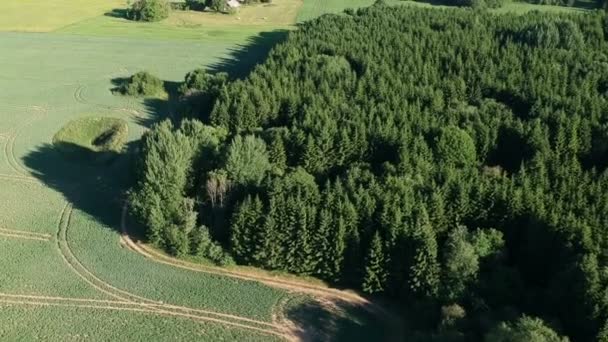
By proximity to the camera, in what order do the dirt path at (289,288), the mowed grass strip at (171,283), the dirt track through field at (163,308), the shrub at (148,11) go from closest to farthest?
the dirt track through field at (163,308), the dirt path at (289,288), the mowed grass strip at (171,283), the shrub at (148,11)

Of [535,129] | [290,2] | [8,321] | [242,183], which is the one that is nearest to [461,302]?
[242,183]

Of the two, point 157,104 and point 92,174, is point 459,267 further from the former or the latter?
point 157,104

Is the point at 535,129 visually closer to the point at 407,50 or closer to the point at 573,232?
the point at 573,232

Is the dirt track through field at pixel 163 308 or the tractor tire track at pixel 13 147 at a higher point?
the tractor tire track at pixel 13 147

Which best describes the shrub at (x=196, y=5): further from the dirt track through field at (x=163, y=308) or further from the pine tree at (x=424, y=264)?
the pine tree at (x=424, y=264)

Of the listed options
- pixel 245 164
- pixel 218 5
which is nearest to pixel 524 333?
pixel 245 164

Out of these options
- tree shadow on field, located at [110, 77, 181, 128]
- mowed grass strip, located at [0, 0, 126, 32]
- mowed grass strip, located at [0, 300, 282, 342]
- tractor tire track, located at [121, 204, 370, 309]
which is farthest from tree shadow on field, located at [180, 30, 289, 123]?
mowed grass strip, located at [0, 0, 126, 32]

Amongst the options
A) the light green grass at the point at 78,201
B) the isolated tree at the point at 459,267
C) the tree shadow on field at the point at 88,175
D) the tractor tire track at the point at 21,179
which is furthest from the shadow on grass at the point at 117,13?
the isolated tree at the point at 459,267
